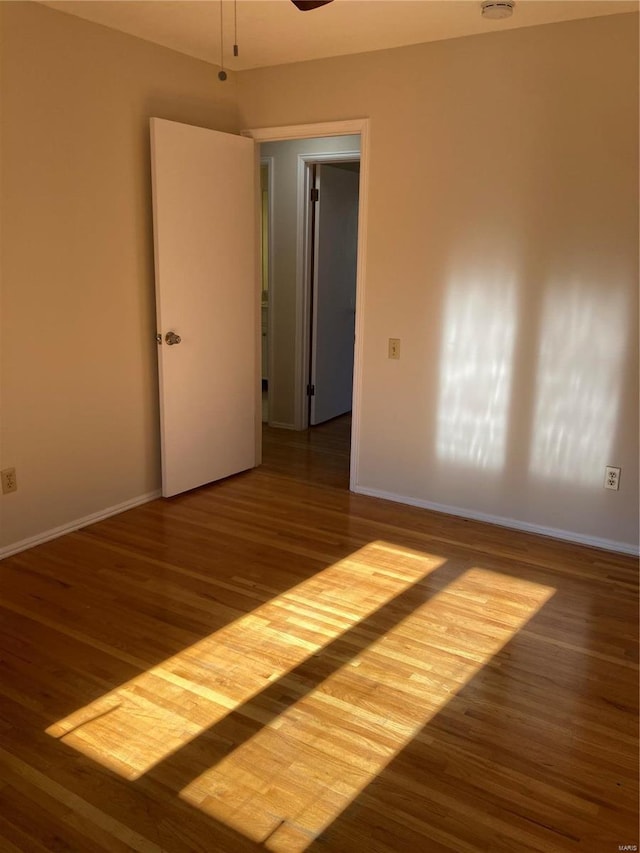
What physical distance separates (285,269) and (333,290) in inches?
20.0

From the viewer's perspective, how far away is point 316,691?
234cm

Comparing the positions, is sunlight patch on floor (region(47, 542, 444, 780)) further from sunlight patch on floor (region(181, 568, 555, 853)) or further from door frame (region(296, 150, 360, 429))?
door frame (region(296, 150, 360, 429))

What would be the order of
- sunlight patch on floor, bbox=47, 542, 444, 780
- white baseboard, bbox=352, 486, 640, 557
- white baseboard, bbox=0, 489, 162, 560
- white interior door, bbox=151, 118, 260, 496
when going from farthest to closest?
white interior door, bbox=151, 118, 260, 496, white baseboard, bbox=352, 486, 640, 557, white baseboard, bbox=0, 489, 162, 560, sunlight patch on floor, bbox=47, 542, 444, 780

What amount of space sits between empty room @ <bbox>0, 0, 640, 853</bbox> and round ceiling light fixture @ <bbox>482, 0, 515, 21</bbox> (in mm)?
28

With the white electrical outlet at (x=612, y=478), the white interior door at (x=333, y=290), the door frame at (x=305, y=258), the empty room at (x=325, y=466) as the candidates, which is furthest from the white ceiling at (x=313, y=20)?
the white electrical outlet at (x=612, y=478)

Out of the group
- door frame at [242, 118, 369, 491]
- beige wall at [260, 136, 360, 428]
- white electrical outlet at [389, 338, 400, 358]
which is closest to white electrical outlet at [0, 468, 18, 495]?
door frame at [242, 118, 369, 491]

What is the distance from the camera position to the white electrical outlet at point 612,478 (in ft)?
11.2

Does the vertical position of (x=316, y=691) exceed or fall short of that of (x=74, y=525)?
it falls short

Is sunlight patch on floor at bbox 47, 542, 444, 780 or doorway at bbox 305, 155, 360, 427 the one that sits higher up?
doorway at bbox 305, 155, 360, 427

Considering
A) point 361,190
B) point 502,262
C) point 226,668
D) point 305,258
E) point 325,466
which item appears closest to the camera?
point 226,668

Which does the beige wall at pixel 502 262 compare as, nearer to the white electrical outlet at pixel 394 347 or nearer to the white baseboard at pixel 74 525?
the white electrical outlet at pixel 394 347

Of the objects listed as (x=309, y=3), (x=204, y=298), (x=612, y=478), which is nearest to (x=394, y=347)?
(x=204, y=298)

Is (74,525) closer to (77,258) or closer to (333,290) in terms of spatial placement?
(77,258)

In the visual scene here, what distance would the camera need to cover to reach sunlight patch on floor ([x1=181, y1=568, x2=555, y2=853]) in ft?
6.06
